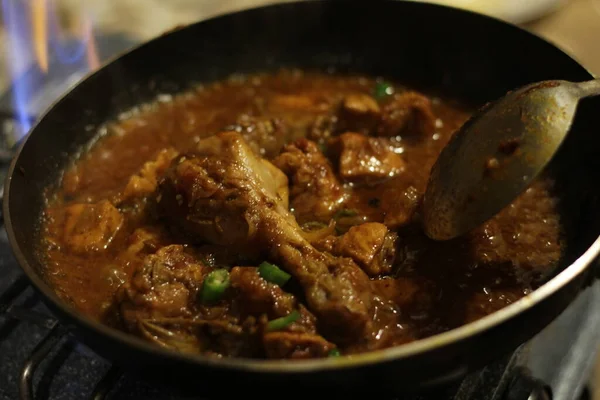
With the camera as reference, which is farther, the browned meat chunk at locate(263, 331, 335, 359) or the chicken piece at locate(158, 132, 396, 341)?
the chicken piece at locate(158, 132, 396, 341)

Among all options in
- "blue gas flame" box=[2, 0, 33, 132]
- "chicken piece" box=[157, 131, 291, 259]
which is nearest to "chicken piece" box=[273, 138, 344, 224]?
"chicken piece" box=[157, 131, 291, 259]

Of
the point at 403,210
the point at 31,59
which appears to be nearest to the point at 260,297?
the point at 403,210

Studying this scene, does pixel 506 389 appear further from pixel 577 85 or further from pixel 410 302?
pixel 577 85

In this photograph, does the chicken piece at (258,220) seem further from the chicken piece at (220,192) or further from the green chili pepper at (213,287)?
the green chili pepper at (213,287)

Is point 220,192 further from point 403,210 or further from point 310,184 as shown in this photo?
point 403,210

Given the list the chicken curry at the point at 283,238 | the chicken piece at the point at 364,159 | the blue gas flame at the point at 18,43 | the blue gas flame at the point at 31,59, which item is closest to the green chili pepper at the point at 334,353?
the chicken curry at the point at 283,238

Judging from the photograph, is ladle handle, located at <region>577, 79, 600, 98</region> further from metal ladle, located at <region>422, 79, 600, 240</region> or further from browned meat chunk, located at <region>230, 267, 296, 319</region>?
browned meat chunk, located at <region>230, 267, 296, 319</region>
